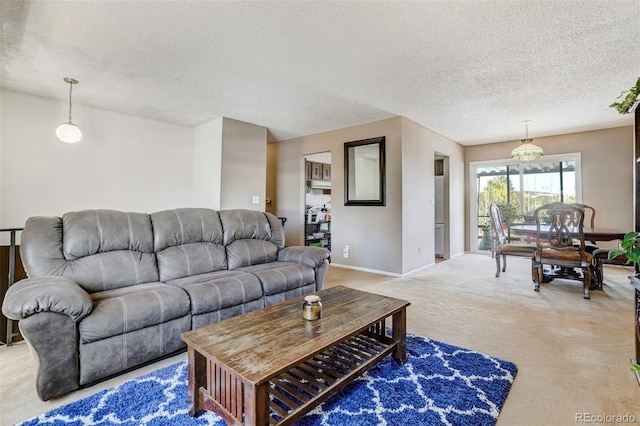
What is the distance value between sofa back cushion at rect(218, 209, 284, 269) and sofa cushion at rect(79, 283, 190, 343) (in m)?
0.96

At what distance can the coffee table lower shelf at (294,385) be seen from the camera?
4.12 ft

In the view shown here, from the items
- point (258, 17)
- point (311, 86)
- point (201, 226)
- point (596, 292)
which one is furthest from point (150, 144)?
point (596, 292)

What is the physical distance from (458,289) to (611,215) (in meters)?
3.79

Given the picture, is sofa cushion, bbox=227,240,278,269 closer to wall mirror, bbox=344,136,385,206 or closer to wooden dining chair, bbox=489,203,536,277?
wall mirror, bbox=344,136,385,206

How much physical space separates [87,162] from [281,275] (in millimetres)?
3336

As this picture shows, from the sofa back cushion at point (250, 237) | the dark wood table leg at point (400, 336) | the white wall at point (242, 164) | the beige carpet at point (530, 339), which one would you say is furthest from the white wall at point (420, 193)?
the dark wood table leg at point (400, 336)

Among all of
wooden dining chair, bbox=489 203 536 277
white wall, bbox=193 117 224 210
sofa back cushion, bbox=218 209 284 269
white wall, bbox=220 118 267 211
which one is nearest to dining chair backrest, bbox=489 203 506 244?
wooden dining chair, bbox=489 203 536 277

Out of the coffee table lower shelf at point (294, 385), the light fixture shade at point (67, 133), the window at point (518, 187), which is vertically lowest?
the coffee table lower shelf at point (294, 385)

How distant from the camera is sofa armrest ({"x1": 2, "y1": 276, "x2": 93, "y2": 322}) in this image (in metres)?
1.52

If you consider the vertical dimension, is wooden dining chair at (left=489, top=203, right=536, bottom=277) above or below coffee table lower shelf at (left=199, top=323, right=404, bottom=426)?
above

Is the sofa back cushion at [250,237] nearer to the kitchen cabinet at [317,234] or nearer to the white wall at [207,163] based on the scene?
the white wall at [207,163]

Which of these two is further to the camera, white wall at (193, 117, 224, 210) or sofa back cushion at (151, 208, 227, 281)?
white wall at (193, 117, 224, 210)

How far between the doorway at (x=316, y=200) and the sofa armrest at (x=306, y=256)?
101 inches

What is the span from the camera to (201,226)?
9.90 feet
